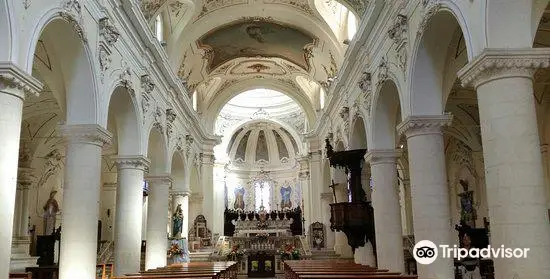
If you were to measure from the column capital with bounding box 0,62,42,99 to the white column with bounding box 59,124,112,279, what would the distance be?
9.77ft

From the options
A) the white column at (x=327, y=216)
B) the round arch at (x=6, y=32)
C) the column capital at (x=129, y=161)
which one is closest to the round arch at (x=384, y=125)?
the column capital at (x=129, y=161)

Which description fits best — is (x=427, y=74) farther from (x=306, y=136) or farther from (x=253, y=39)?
(x=306, y=136)

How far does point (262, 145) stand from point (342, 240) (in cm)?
1686

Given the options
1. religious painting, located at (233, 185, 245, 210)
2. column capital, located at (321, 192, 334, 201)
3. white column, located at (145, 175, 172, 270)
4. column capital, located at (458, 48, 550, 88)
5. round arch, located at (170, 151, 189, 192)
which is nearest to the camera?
column capital, located at (458, 48, 550, 88)

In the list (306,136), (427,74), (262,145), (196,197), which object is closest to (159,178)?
(196,197)

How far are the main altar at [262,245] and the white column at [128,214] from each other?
10157 mm

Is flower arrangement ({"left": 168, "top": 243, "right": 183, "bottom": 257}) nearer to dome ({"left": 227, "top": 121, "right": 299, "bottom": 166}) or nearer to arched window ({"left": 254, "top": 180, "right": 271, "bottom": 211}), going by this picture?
dome ({"left": 227, "top": 121, "right": 299, "bottom": 166})

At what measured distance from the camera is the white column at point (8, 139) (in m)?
6.67

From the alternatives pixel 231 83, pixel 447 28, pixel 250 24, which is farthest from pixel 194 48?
pixel 447 28

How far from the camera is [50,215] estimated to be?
65.7ft

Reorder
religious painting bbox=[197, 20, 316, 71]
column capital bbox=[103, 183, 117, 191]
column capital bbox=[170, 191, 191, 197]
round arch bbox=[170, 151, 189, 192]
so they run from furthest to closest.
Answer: column capital bbox=[103, 183, 117, 191] < column capital bbox=[170, 191, 191, 197] < round arch bbox=[170, 151, 189, 192] < religious painting bbox=[197, 20, 316, 71]

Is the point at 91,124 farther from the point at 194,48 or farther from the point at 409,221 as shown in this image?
the point at 409,221

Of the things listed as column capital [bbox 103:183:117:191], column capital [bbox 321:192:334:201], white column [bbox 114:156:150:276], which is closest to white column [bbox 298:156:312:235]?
column capital [bbox 321:192:334:201]

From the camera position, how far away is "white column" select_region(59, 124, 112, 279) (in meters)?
9.62
